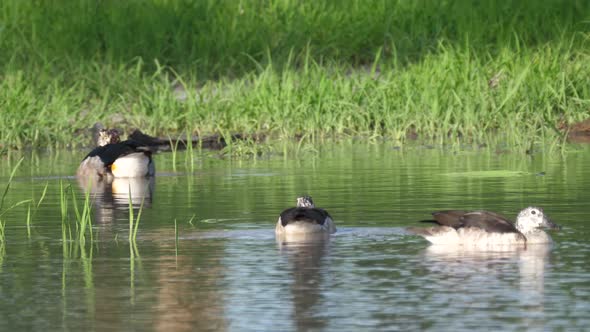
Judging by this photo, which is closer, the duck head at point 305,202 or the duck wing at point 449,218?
the duck wing at point 449,218

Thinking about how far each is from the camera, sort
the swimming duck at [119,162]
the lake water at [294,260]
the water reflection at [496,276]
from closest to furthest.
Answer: the lake water at [294,260]
the water reflection at [496,276]
the swimming duck at [119,162]

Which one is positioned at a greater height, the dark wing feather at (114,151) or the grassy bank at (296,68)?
the grassy bank at (296,68)

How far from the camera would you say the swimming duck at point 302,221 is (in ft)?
36.1

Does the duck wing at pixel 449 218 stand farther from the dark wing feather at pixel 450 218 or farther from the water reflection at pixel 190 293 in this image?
the water reflection at pixel 190 293

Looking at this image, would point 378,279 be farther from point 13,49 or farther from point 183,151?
point 13,49

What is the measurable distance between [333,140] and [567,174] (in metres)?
→ 5.93

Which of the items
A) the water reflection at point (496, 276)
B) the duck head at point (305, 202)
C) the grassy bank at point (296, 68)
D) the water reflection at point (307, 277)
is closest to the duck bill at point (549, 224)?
the water reflection at point (496, 276)

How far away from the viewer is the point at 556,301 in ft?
27.5

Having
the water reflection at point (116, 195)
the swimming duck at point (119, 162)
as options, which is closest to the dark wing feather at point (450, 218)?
the water reflection at point (116, 195)

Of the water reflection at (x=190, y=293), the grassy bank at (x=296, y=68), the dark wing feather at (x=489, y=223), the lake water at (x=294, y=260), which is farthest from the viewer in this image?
the grassy bank at (x=296, y=68)

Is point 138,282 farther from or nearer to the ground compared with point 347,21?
nearer to the ground

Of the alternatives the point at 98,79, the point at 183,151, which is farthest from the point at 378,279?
the point at 98,79

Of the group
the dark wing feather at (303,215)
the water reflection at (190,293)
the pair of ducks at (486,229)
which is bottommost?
the water reflection at (190,293)

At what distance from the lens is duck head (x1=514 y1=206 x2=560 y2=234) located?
34.7 ft
